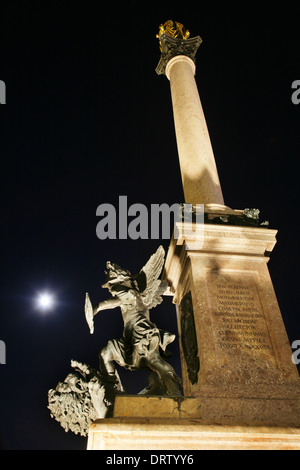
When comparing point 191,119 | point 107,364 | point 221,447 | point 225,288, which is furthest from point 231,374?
point 191,119

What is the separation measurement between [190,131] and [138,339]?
617 cm

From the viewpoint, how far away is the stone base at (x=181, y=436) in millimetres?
4508

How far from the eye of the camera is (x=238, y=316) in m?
6.17

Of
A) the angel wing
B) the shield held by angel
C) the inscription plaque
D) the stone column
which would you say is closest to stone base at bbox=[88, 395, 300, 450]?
the shield held by angel

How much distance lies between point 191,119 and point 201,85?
23.8 metres

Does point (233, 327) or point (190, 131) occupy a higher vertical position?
point (190, 131)

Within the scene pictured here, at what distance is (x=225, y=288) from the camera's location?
6469 mm

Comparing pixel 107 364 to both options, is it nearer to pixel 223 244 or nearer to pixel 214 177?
pixel 223 244

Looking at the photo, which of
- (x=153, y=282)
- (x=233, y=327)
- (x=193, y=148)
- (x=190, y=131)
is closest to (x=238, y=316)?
(x=233, y=327)

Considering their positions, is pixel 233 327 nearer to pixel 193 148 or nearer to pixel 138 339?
pixel 138 339

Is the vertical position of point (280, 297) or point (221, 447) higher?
point (280, 297)

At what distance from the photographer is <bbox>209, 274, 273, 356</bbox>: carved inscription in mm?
5836

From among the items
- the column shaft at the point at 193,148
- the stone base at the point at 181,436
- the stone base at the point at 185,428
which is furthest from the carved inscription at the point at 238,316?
the column shaft at the point at 193,148

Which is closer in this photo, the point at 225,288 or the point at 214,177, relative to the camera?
the point at 225,288
